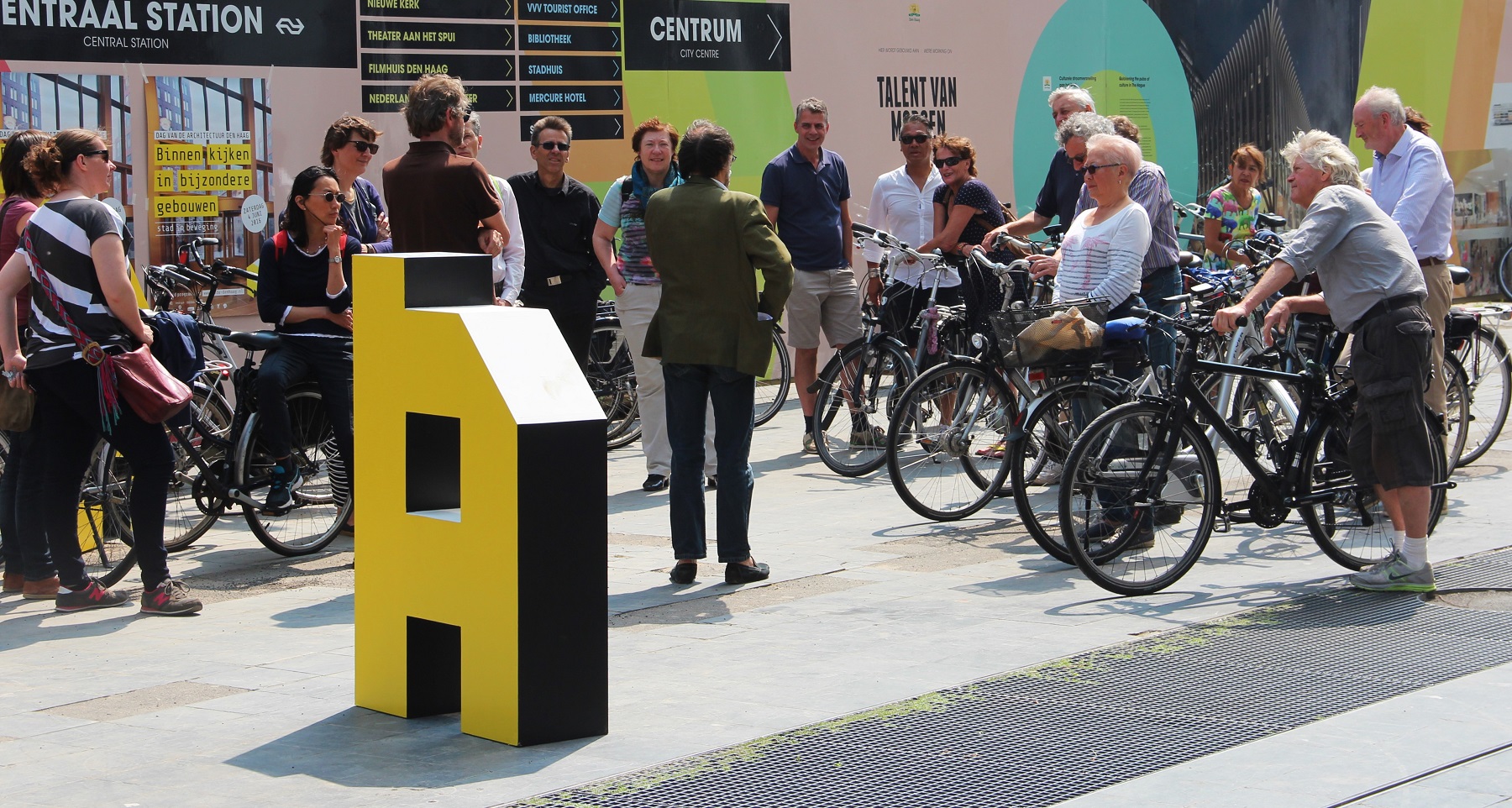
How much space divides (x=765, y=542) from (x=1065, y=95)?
11.6 ft

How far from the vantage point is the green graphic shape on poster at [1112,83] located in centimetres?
1530

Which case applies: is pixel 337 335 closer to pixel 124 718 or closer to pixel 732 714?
pixel 124 718

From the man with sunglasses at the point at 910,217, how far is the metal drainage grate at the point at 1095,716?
4.70 meters

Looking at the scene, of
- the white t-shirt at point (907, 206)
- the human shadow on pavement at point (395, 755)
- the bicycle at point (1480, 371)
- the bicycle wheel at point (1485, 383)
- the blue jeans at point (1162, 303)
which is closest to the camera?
the human shadow on pavement at point (395, 755)

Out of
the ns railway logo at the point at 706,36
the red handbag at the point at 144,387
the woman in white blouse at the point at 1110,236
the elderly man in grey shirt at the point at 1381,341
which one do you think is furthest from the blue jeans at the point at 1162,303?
the ns railway logo at the point at 706,36

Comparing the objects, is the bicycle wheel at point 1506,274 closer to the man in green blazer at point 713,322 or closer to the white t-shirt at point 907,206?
the white t-shirt at point 907,206

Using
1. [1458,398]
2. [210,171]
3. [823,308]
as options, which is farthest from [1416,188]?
[210,171]

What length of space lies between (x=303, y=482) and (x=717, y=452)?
2193mm

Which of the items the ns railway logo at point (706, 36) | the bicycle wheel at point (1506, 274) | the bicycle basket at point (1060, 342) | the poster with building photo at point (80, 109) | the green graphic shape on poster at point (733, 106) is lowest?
the bicycle basket at point (1060, 342)

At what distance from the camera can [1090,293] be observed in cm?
778

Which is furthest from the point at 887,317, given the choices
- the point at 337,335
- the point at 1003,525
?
the point at 337,335

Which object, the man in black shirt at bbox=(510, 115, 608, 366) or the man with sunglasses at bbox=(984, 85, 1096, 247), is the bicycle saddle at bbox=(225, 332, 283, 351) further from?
the man with sunglasses at bbox=(984, 85, 1096, 247)

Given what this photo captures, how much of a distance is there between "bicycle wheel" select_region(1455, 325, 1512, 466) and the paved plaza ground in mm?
1730

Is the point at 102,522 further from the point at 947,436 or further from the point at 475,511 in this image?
the point at 947,436
